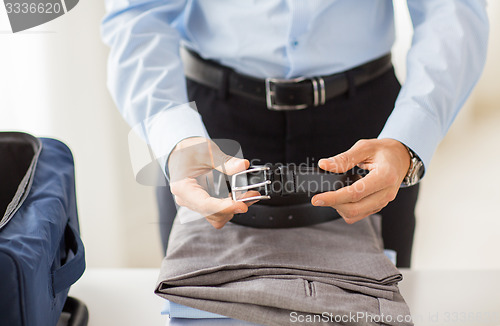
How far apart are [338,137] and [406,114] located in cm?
17

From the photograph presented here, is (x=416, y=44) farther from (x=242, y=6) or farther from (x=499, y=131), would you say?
(x=499, y=131)

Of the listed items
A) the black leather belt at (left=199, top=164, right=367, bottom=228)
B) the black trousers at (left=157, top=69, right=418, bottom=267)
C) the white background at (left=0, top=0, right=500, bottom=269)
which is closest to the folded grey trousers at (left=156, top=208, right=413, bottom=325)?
the black leather belt at (left=199, top=164, right=367, bottom=228)

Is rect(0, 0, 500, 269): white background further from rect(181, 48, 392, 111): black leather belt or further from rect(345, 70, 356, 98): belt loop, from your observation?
rect(345, 70, 356, 98): belt loop

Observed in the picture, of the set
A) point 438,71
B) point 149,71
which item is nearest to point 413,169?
point 438,71

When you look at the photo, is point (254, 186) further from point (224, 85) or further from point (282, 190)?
point (224, 85)

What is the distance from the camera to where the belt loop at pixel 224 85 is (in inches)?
33.6

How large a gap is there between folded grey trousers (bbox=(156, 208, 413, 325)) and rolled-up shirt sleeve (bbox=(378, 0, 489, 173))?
17 centimetres

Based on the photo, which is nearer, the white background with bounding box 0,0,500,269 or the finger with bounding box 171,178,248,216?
the finger with bounding box 171,178,248,216

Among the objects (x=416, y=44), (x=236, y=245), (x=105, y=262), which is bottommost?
(x=105, y=262)

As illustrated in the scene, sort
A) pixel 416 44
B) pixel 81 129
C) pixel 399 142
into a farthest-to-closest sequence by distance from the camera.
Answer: pixel 81 129 < pixel 416 44 < pixel 399 142

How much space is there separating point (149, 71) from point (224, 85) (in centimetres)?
13

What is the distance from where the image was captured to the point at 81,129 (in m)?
1.53

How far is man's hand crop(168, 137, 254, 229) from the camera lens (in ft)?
1.94

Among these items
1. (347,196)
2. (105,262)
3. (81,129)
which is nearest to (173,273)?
(347,196)
